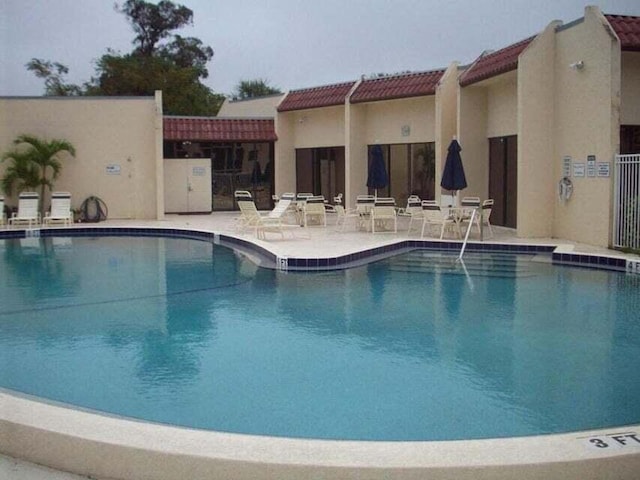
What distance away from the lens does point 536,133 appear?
15.6 meters

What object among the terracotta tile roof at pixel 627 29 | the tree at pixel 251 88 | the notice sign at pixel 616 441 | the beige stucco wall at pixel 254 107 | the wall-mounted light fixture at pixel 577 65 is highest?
the tree at pixel 251 88

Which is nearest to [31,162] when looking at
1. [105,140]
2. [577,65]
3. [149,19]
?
[105,140]

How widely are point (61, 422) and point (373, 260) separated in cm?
1009

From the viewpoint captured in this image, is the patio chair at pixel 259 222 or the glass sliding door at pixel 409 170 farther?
the glass sliding door at pixel 409 170

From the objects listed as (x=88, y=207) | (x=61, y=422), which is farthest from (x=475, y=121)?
(x=61, y=422)

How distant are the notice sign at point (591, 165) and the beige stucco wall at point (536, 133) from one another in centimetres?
133

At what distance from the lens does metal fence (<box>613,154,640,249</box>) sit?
13180 mm

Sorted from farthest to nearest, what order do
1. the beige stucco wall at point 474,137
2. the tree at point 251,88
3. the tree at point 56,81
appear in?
the tree at point 251,88 → the tree at point 56,81 → the beige stucco wall at point 474,137

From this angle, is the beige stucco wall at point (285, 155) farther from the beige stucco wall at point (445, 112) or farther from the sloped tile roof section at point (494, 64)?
the sloped tile roof section at point (494, 64)

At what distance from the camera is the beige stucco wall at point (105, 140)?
22.1m

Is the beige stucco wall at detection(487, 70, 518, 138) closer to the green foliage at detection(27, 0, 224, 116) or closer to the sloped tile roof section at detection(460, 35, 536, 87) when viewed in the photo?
the sloped tile roof section at detection(460, 35, 536, 87)

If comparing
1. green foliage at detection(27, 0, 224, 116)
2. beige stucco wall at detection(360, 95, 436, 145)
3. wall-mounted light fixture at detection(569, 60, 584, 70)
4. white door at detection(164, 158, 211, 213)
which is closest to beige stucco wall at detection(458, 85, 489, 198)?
beige stucco wall at detection(360, 95, 436, 145)

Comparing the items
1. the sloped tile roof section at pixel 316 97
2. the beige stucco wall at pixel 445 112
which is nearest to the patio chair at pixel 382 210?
the beige stucco wall at pixel 445 112

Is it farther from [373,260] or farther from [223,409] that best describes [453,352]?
[373,260]
